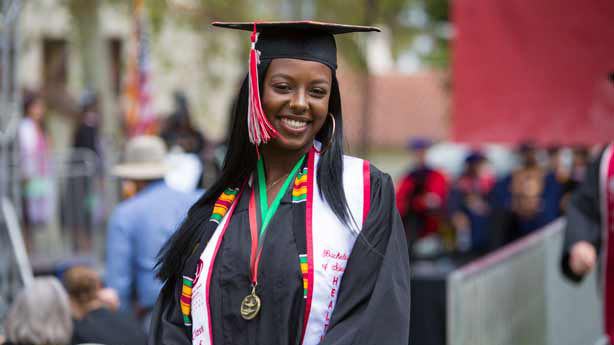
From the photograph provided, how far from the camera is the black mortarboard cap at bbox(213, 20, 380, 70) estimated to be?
2.93m

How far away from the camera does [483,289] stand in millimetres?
5844

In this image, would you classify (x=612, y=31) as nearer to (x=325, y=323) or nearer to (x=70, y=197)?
(x=325, y=323)

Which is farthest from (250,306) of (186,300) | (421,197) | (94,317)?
(421,197)

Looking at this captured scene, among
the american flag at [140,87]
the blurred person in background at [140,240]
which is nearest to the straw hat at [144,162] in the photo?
the blurred person in background at [140,240]

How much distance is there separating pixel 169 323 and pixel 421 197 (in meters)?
9.10

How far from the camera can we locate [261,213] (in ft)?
9.64

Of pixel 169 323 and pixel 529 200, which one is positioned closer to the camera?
pixel 169 323

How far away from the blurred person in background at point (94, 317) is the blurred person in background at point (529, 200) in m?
6.95

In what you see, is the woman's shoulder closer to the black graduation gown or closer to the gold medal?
the black graduation gown

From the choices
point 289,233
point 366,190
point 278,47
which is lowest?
point 289,233

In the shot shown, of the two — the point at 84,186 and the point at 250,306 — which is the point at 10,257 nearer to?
the point at 84,186

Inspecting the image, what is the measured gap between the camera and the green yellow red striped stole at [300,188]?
2908 millimetres

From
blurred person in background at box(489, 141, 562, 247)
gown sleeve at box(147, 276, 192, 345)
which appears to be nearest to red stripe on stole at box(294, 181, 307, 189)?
gown sleeve at box(147, 276, 192, 345)

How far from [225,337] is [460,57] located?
4.89 meters
